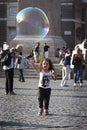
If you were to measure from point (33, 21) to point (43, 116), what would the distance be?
11816 mm

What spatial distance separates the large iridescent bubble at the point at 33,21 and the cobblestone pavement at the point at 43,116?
331 cm

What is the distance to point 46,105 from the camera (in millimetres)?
11945

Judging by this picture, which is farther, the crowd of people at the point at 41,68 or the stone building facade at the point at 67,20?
the stone building facade at the point at 67,20

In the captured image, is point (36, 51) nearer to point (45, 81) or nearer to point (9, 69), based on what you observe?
point (9, 69)

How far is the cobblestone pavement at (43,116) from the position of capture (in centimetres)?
1027

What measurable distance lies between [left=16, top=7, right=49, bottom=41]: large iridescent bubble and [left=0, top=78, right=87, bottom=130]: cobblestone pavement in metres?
3.31

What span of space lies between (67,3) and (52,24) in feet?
75.4

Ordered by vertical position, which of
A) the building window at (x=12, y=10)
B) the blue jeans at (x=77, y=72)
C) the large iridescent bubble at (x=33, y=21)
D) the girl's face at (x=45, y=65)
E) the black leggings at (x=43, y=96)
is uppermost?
the building window at (x=12, y=10)

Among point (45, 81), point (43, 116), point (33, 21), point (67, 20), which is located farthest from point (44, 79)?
point (67, 20)

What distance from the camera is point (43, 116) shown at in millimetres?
11641

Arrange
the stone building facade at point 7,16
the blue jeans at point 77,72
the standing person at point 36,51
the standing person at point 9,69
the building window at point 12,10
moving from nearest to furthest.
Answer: the standing person at point 9,69 → the blue jeans at point 77,72 → the standing person at point 36,51 → the stone building facade at point 7,16 → the building window at point 12,10

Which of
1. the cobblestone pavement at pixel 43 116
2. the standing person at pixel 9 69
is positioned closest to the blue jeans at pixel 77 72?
the cobblestone pavement at pixel 43 116

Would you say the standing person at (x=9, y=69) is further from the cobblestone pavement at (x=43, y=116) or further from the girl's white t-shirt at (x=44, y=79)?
the girl's white t-shirt at (x=44, y=79)

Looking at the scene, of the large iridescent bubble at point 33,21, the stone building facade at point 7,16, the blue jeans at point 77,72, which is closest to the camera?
the large iridescent bubble at point 33,21
